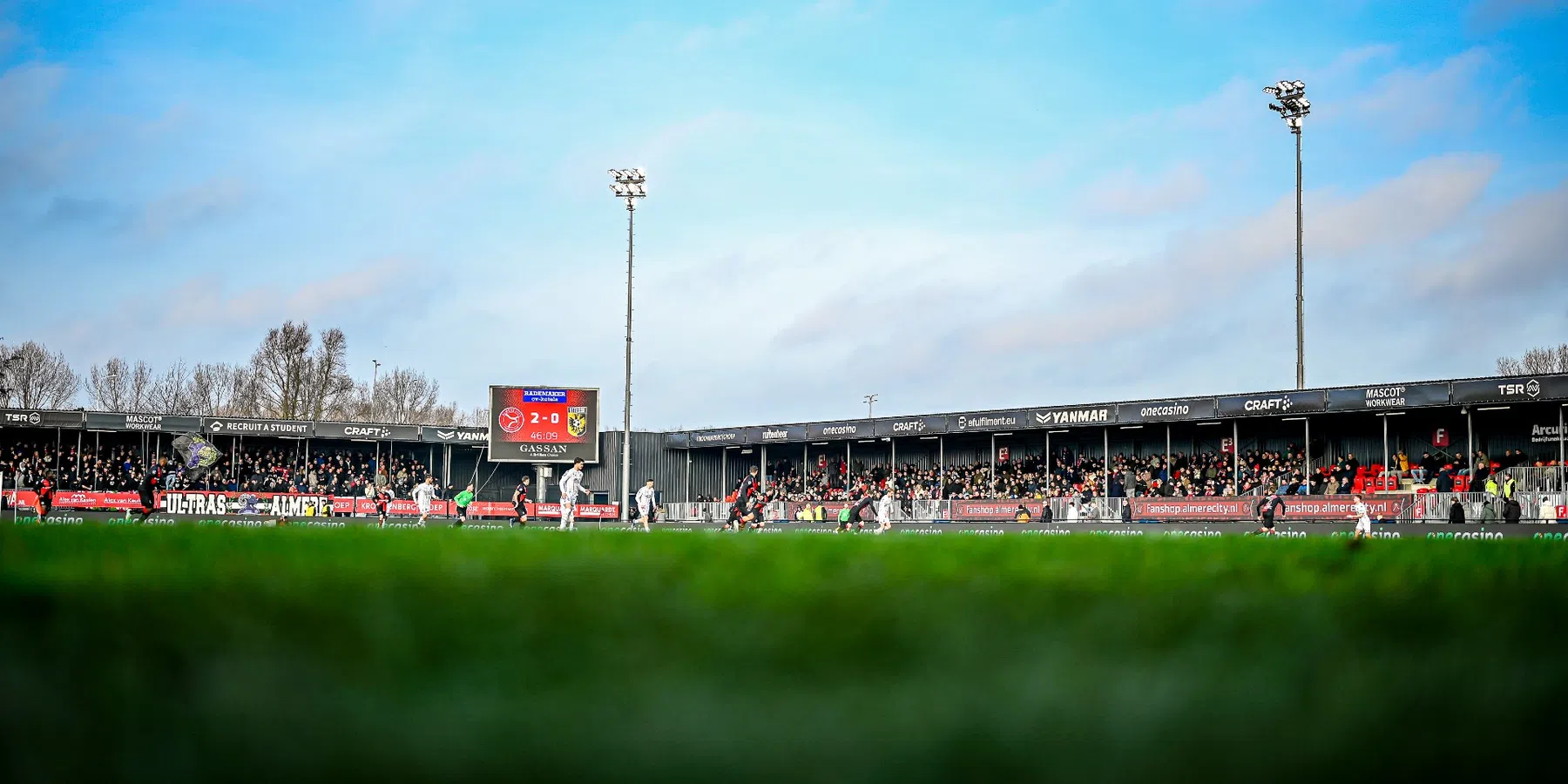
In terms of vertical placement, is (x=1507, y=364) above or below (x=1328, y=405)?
above

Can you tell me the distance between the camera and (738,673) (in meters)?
2.58

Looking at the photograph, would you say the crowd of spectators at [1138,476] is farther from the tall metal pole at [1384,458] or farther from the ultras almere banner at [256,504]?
the ultras almere banner at [256,504]

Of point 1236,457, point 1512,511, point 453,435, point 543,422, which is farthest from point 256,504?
point 1512,511

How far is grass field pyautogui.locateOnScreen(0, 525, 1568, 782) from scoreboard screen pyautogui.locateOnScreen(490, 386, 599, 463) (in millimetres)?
53640

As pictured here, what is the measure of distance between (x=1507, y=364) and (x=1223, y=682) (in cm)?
10955

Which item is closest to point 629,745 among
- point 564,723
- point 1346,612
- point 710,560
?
point 564,723

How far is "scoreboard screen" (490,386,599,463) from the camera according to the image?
5659 cm

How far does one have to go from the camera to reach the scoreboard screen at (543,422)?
56.6m

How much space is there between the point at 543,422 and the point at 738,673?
2183 inches

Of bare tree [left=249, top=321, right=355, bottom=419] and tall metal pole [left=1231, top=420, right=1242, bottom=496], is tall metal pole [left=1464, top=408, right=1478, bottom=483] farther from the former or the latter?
bare tree [left=249, top=321, right=355, bottom=419]

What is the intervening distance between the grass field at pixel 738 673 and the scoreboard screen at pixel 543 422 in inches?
2112

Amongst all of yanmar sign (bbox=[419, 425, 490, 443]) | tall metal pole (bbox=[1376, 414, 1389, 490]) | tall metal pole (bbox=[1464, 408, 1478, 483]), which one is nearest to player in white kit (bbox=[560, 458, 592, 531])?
tall metal pole (bbox=[1376, 414, 1389, 490])

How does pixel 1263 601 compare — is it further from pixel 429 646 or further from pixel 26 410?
pixel 26 410

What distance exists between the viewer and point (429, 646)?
2.64m
